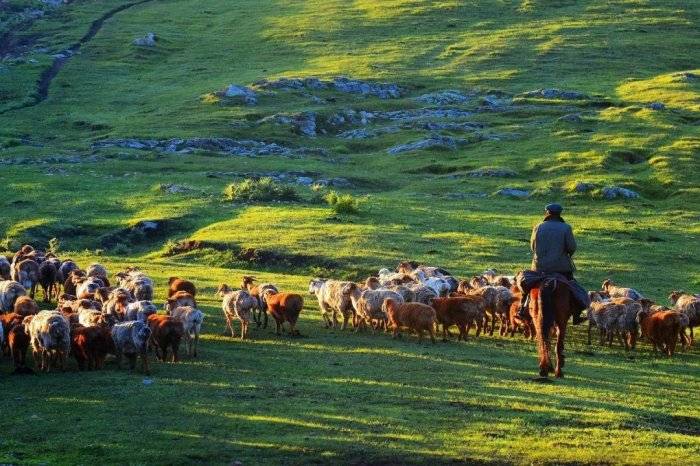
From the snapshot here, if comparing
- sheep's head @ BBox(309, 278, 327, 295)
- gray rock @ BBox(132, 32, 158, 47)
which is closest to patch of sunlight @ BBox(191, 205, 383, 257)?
sheep's head @ BBox(309, 278, 327, 295)

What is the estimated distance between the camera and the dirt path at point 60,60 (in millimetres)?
101562

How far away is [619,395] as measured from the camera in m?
21.0

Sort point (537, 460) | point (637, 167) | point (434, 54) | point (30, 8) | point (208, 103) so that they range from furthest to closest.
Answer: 1. point (30, 8)
2. point (434, 54)
3. point (208, 103)
4. point (637, 167)
5. point (537, 460)

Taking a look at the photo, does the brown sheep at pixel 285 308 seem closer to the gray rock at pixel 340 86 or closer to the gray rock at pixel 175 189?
the gray rock at pixel 175 189

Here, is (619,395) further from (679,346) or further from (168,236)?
(168,236)

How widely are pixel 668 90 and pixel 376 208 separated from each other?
56.3 meters

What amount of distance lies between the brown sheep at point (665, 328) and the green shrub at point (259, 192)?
3179cm

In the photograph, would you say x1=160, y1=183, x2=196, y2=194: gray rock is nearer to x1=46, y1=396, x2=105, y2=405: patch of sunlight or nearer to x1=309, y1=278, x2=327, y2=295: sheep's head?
x1=309, y1=278, x2=327, y2=295: sheep's head

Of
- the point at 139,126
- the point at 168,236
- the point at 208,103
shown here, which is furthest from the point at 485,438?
the point at 208,103

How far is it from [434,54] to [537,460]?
357 feet

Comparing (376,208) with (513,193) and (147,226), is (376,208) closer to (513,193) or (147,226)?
(147,226)

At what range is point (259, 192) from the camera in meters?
57.1

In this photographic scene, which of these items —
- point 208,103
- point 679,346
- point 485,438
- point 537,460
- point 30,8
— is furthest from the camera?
point 30,8

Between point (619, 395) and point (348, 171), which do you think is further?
point (348, 171)
